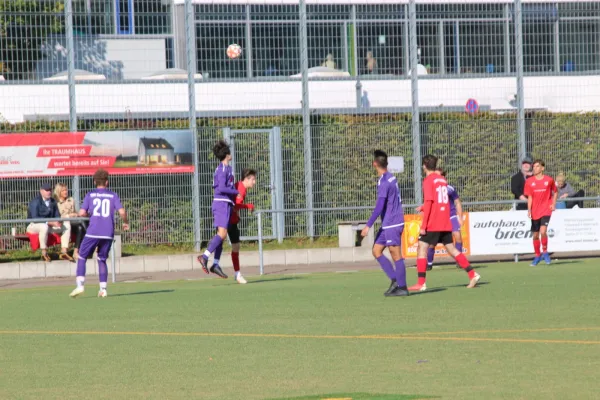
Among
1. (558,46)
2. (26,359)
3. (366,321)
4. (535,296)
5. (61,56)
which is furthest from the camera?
(558,46)

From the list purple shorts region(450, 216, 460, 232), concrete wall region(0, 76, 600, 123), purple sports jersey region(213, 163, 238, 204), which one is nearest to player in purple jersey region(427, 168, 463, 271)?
purple shorts region(450, 216, 460, 232)

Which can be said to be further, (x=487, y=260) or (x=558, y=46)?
(x=558, y=46)

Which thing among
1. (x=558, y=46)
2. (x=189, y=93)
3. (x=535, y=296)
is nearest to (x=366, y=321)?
(x=535, y=296)

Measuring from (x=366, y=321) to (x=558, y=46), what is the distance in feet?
52.0

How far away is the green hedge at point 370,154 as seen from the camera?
83.3 feet

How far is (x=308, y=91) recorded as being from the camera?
85.0 feet

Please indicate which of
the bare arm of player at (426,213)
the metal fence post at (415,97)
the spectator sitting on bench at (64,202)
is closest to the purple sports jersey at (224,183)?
the bare arm of player at (426,213)

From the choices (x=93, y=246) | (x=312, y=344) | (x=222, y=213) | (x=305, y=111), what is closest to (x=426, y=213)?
(x=222, y=213)

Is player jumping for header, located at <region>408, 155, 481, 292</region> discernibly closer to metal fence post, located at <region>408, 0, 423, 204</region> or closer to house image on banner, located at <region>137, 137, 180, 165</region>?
Answer: metal fence post, located at <region>408, 0, 423, 204</region>

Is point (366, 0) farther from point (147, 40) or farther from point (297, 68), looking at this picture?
point (147, 40)

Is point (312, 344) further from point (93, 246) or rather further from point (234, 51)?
point (234, 51)

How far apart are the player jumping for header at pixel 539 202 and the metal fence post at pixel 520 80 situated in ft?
15.8

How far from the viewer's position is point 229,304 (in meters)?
15.3

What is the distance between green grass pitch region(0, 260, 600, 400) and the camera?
8.32m
